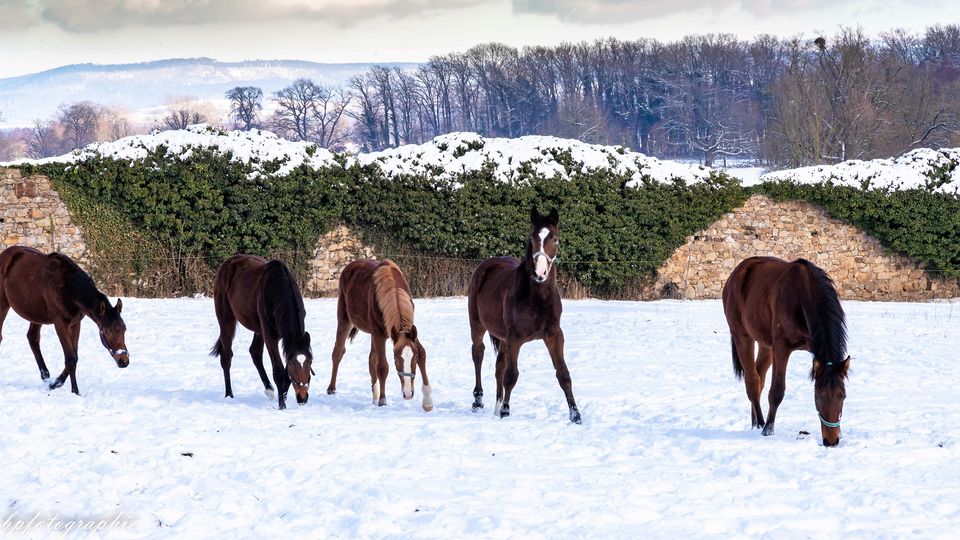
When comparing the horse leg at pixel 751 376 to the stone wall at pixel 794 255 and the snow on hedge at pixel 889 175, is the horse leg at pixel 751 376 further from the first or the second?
the snow on hedge at pixel 889 175

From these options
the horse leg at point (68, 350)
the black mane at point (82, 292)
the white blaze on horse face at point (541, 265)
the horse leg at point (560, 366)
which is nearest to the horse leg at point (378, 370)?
the horse leg at point (560, 366)

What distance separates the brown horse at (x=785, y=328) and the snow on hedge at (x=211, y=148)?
13792 mm

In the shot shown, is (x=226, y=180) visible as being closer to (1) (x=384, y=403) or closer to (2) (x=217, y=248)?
(2) (x=217, y=248)

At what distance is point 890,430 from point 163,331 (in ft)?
35.4

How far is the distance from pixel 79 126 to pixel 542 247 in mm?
100755

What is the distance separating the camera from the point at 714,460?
677 cm

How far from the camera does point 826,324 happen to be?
23.2 ft

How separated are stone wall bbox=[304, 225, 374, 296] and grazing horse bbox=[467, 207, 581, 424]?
11999 mm

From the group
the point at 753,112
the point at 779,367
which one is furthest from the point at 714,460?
the point at 753,112

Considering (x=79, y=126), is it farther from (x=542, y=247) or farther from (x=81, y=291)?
(x=542, y=247)

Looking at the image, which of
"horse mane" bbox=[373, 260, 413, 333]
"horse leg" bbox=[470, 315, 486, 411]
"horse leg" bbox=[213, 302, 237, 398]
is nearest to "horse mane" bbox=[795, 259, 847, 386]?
"horse leg" bbox=[470, 315, 486, 411]

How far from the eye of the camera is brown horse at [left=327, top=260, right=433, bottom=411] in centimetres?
902

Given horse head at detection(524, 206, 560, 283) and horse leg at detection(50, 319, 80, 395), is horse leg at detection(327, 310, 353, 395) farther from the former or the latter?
horse head at detection(524, 206, 560, 283)

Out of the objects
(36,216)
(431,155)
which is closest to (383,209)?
(431,155)
